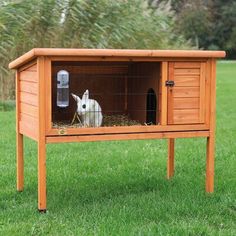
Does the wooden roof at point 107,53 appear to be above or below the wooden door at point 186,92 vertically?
above

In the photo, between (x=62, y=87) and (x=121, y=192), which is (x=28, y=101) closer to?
(x=62, y=87)

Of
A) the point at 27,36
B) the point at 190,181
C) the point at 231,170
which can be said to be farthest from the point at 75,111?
the point at 27,36

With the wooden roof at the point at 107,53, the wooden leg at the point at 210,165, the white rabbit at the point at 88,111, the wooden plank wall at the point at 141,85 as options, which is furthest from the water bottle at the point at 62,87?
the wooden leg at the point at 210,165

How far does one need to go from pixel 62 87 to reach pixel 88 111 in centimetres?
32

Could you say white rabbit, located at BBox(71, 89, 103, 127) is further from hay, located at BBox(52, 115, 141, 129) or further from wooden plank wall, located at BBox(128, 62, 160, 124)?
wooden plank wall, located at BBox(128, 62, 160, 124)

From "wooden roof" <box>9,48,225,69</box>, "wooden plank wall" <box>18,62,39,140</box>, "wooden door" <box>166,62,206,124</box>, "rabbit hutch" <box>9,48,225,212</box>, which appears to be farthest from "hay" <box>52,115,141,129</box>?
"wooden roof" <box>9,48,225,69</box>

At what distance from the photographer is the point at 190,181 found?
575cm

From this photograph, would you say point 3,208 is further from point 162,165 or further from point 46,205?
point 162,165

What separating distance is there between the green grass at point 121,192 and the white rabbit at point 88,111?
0.63 meters

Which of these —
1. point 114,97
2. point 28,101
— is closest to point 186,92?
point 114,97

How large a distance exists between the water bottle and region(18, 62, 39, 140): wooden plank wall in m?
0.21

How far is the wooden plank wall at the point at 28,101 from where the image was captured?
482 cm

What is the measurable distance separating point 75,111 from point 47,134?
0.82 metres

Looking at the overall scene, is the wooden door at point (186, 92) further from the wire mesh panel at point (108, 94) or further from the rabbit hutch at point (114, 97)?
the wire mesh panel at point (108, 94)
